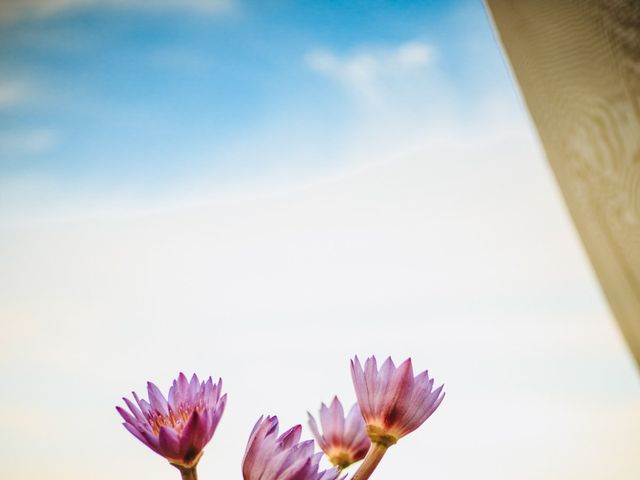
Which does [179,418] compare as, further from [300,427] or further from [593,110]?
[593,110]

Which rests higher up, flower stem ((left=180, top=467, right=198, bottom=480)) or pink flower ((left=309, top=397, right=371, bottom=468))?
flower stem ((left=180, top=467, right=198, bottom=480))

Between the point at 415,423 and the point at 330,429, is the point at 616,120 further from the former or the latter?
the point at 330,429

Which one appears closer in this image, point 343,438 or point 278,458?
point 278,458

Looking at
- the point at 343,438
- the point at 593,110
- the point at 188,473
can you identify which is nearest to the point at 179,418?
the point at 188,473

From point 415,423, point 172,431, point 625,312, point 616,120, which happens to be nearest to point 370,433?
point 415,423

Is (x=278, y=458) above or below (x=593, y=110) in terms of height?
below

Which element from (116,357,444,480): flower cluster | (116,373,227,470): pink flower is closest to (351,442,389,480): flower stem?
(116,357,444,480): flower cluster

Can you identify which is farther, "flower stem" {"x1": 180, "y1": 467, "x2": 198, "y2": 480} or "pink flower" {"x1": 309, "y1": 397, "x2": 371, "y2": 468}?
"pink flower" {"x1": 309, "y1": 397, "x2": 371, "y2": 468}

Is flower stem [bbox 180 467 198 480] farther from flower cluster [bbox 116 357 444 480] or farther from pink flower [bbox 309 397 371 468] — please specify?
pink flower [bbox 309 397 371 468]

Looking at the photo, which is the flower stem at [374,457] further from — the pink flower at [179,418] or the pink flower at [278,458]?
the pink flower at [179,418]
